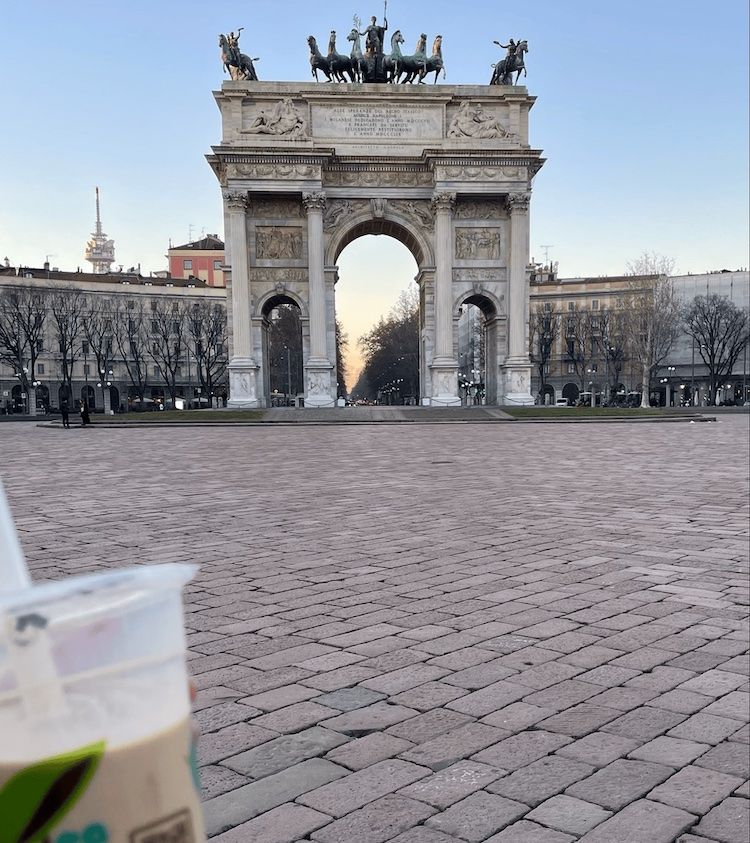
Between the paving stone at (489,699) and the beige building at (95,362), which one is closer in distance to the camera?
the paving stone at (489,699)

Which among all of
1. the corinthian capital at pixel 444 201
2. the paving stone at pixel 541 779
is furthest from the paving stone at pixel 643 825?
the corinthian capital at pixel 444 201

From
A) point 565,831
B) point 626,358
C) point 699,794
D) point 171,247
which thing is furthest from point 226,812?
point 171,247

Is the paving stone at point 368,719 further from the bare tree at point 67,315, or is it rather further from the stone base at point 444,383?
the bare tree at point 67,315

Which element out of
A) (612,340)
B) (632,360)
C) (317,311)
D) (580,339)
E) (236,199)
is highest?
(236,199)

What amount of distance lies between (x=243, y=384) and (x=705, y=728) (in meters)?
40.8

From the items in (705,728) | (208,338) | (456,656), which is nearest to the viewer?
(705,728)

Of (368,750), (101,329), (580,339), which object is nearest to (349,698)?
(368,750)

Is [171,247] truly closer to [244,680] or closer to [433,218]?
[433,218]

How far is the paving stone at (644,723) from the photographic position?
331 cm

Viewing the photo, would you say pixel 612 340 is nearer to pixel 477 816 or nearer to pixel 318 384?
pixel 318 384

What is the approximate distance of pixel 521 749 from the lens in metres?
3.18

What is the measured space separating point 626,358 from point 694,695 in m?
82.0

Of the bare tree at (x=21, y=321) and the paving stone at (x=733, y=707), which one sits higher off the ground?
the bare tree at (x=21, y=321)

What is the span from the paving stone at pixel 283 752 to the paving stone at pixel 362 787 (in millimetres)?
223
